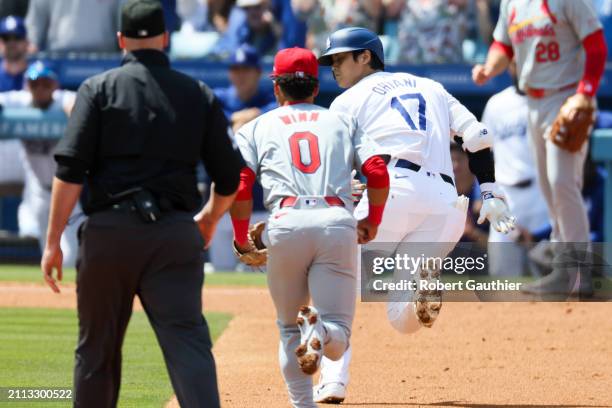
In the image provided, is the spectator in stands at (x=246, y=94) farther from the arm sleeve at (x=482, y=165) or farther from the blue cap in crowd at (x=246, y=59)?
the arm sleeve at (x=482, y=165)

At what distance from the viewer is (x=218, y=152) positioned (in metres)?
4.58

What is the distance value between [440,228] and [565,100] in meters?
3.56

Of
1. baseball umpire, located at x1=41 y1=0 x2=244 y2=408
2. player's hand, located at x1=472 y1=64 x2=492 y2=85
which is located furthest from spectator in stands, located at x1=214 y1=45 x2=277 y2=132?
baseball umpire, located at x1=41 y1=0 x2=244 y2=408

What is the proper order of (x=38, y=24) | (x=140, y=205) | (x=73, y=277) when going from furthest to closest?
(x=38, y=24), (x=73, y=277), (x=140, y=205)

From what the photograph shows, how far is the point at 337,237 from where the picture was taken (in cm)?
512

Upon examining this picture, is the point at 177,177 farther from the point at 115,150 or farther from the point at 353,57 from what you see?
the point at 353,57

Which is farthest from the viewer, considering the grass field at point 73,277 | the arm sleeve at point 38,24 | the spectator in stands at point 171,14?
the arm sleeve at point 38,24

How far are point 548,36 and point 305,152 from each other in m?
4.58

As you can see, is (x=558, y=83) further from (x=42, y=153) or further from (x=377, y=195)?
(x=42, y=153)

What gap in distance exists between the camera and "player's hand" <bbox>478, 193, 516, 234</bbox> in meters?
6.57

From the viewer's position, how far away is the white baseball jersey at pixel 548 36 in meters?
9.20

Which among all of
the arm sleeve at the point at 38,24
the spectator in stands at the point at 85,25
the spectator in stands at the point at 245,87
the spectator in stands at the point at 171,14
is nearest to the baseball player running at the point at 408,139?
the spectator in stands at the point at 245,87

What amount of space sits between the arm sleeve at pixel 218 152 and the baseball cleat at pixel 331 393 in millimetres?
1600

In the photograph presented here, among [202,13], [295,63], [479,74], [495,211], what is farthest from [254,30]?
[295,63]
